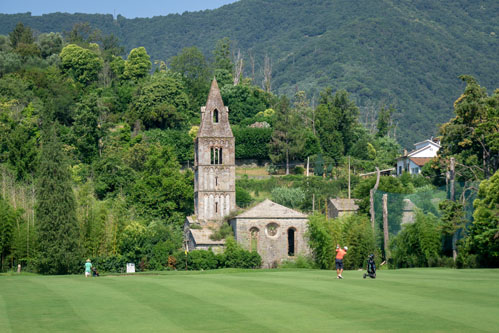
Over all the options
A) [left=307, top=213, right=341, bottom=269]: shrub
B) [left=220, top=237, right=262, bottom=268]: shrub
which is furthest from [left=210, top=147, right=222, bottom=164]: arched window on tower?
[left=307, top=213, right=341, bottom=269]: shrub

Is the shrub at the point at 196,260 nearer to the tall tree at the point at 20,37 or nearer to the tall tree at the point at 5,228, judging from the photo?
the tall tree at the point at 5,228

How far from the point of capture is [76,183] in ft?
268

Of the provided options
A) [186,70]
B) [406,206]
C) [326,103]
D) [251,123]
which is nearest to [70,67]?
[186,70]

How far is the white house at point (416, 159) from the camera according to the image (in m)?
105

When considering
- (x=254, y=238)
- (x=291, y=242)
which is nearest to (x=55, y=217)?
(x=254, y=238)

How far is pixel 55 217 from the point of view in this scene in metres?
58.2

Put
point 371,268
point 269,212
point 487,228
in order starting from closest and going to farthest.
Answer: point 371,268, point 487,228, point 269,212

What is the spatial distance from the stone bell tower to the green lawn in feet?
145

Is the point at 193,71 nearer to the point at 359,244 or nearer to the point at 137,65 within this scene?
the point at 137,65

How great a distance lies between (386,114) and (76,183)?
6112cm

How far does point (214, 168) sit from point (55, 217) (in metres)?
21.6

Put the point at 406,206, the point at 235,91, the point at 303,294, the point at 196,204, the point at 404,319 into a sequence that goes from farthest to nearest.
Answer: the point at 235,91 → the point at 196,204 → the point at 406,206 → the point at 303,294 → the point at 404,319

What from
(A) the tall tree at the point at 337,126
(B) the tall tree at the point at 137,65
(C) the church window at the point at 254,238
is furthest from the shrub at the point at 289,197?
(B) the tall tree at the point at 137,65

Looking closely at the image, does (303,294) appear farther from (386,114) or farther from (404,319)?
(386,114)
